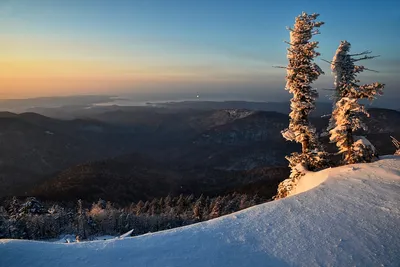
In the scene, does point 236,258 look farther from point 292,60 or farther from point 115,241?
point 292,60

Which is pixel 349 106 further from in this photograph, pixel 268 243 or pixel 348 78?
pixel 268 243

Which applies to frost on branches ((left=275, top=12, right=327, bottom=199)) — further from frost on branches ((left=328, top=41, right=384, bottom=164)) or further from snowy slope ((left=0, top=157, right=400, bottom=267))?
snowy slope ((left=0, top=157, right=400, bottom=267))

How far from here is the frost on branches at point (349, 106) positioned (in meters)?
22.6

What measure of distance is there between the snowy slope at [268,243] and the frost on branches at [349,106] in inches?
328

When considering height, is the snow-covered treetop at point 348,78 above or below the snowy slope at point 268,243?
above

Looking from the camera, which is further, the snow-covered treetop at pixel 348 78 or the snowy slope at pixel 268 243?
the snow-covered treetop at pixel 348 78

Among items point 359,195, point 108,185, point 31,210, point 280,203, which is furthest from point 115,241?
point 108,185

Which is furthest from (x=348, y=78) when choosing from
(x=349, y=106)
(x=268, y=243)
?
(x=268, y=243)

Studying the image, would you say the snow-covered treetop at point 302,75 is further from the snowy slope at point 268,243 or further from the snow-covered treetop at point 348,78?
the snowy slope at point 268,243

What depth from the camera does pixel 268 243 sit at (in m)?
11.3

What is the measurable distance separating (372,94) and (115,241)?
20.2 m

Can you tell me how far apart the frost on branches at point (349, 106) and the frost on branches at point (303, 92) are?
5.41 feet

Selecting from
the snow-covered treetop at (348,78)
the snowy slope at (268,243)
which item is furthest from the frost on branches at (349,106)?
the snowy slope at (268,243)

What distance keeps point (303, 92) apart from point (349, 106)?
3404 millimetres
